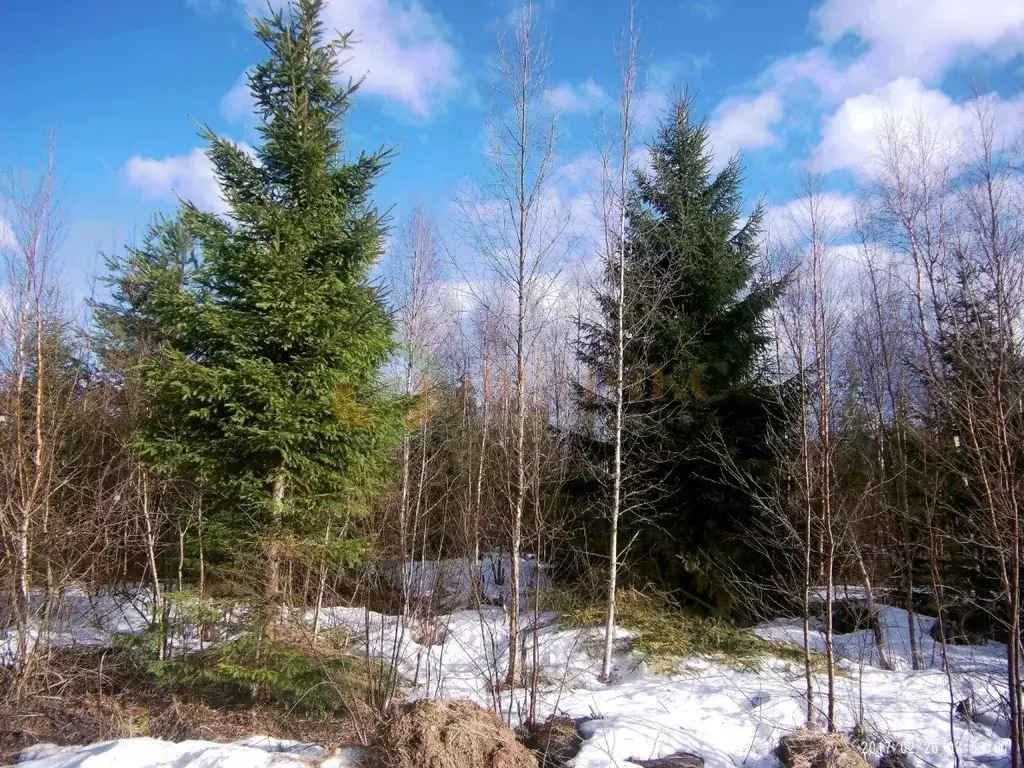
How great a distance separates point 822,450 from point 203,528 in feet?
23.6

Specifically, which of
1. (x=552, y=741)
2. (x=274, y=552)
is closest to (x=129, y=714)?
(x=274, y=552)

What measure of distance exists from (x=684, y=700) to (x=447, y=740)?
4.69m

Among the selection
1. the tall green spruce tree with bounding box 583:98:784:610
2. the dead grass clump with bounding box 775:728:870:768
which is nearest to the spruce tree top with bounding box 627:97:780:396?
the tall green spruce tree with bounding box 583:98:784:610

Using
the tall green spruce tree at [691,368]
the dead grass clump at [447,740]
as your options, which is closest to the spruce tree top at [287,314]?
the dead grass clump at [447,740]

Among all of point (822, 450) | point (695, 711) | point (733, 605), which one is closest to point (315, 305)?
point (822, 450)

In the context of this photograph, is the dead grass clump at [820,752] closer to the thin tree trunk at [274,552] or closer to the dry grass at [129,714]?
the dry grass at [129,714]

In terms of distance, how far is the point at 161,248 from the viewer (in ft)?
49.4

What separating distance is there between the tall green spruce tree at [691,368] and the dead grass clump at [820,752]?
186 inches

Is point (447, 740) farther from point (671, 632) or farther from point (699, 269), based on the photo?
point (699, 269)

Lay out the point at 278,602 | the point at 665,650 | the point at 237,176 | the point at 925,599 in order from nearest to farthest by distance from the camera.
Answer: the point at 278,602, the point at 237,176, the point at 665,650, the point at 925,599

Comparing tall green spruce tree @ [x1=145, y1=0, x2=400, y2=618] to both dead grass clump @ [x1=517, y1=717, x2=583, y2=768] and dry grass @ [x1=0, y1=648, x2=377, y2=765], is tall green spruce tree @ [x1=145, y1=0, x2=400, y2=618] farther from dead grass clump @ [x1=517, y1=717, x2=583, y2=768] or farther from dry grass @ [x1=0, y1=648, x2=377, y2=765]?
dead grass clump @ [x1=517, y1=717, x2=583, y2=768]

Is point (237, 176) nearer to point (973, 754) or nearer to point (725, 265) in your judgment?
point (725, 265)

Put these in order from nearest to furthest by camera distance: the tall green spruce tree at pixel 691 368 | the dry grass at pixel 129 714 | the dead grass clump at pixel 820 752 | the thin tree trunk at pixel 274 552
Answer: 1. the dead grass clump at pixel 820 752
2. the dry grass at pixel 129 714
3. the thin tree trunk at pixel 274 552
4. the tall green spruce tree at pixel 691 368

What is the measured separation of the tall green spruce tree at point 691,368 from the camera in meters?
10.6
